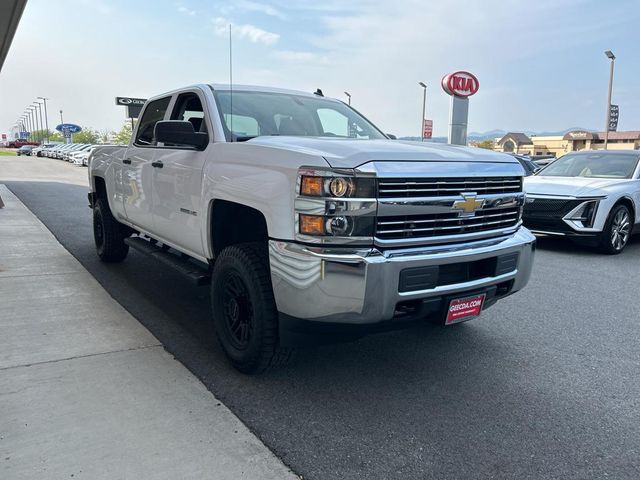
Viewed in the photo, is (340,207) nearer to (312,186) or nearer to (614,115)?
(312,186)

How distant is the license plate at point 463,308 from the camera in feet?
9.83

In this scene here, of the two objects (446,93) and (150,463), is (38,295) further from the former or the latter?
(446,93)

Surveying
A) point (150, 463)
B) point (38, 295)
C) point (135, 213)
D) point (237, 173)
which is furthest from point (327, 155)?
point (38, 295)

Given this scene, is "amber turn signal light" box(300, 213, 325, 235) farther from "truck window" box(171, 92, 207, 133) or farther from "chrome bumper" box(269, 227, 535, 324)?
"truck window" box(171, 92, 207, 133)

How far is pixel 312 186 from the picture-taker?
272cm

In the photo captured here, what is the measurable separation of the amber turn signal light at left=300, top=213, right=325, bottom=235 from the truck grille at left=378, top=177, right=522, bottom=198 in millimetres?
357

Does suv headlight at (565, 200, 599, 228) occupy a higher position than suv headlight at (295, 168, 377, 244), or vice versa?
suv headlight at (295, 168, 377, 244)

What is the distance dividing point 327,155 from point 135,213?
10.1 feet

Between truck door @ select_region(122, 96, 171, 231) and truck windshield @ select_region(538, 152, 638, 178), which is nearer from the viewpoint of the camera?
truck door @ select_region(122, 96, 171, 231)

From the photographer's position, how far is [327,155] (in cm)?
280

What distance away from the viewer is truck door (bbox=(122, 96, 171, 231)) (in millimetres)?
4738

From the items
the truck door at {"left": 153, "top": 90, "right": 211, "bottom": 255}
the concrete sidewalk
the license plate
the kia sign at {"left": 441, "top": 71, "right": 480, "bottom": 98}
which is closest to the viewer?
the concrete sidewalk

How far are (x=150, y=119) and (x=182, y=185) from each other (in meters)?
1.78

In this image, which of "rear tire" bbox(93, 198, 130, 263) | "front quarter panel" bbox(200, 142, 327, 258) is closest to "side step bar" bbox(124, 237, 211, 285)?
"front quarter panel" bbox(200, 142, 327, 258)
